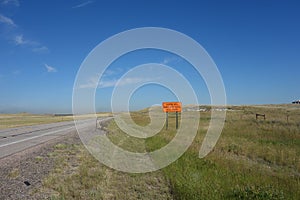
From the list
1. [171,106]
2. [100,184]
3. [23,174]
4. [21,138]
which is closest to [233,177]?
[100,184]

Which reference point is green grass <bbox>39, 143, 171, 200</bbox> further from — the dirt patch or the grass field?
the dirt patch

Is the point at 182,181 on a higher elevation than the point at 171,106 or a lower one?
lower

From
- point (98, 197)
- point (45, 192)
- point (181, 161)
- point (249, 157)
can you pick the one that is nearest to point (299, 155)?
point (249, 157)

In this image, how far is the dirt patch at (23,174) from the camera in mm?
6445

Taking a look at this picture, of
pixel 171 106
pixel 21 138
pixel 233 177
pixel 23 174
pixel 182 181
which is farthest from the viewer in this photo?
pixel 171 106

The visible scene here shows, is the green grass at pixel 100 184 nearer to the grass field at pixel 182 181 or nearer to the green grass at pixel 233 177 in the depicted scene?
the grass field at pixel 182 181

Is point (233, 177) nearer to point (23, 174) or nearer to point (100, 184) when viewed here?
point (100, 184)

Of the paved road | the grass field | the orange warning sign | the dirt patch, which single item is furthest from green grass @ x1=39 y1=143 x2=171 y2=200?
the orange warning sign

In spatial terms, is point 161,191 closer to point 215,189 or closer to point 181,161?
point 215,189

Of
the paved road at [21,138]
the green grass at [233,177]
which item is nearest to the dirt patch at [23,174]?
the paved road at [21,138]

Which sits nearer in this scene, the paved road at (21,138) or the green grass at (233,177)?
the green grass at (233,177)

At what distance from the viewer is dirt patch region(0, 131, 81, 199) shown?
6445 millimetres

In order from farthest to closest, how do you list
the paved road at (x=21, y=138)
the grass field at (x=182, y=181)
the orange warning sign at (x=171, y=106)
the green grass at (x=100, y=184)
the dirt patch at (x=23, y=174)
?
1. the orange warning sign at (x=171, y=106)
2. the paved road at (x=21, y=138)
3. the dirt patch at (x=23, y=174)
4. the green grass at (x=100, y=184)
5. the grass field at (x=182, y=181)

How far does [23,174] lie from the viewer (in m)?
8.47
